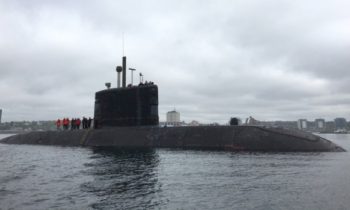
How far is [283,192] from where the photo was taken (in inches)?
453

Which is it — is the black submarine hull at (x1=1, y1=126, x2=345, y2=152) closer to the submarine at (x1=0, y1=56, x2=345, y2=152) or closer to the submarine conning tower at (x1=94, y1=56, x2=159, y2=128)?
the submarine at (x1=0, y1=56, x2=345, y2=152)

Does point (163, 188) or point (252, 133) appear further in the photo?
point (252, 133)

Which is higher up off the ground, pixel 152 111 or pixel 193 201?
pixel 152 111

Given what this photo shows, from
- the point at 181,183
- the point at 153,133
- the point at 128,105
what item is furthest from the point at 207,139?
the point at 181,183

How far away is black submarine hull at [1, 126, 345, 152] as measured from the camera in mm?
22875

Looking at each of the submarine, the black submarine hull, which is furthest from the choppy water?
the submarine

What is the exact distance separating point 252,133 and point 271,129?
122cm

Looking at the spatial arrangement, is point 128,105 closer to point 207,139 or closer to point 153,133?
point 153,133

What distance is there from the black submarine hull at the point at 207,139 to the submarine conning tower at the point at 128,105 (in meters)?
0.62

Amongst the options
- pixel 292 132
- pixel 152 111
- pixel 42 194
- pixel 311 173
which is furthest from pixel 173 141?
pixel 42 194

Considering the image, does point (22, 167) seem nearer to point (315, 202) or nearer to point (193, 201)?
point (193, 201)

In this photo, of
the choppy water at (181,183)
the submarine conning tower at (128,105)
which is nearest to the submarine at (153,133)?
the submarine conning tower at (128,105)

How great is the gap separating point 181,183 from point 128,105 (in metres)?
15.6

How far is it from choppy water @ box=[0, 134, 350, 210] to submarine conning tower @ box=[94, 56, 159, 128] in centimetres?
819
